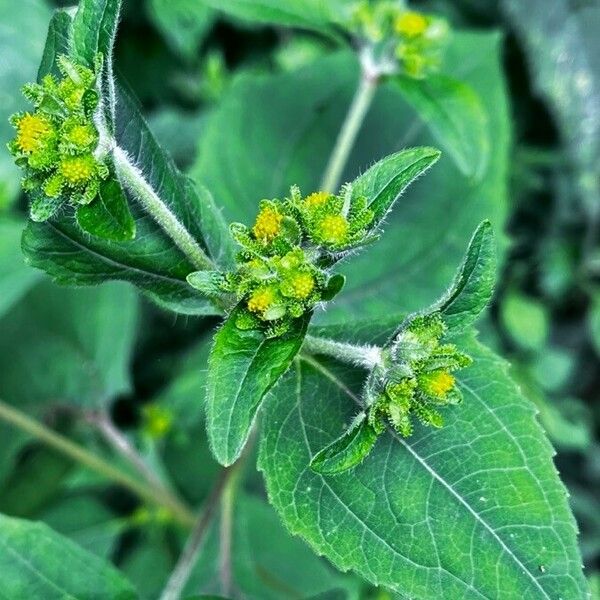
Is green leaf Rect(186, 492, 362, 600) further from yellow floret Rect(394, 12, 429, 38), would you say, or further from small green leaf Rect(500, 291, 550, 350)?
yellow floret Rect(394, 12, 429, 38)

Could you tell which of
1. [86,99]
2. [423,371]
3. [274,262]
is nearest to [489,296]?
[423,371]

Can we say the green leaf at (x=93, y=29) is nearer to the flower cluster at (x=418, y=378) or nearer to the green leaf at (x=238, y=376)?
the green leaf at (x=238, y=376)

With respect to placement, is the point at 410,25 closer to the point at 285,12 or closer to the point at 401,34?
the point at 401,34

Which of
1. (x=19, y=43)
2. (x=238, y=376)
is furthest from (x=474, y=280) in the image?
(x=19, y=43)

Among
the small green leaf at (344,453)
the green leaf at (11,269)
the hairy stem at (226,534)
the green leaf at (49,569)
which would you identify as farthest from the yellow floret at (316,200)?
the green leaf at (11,269)

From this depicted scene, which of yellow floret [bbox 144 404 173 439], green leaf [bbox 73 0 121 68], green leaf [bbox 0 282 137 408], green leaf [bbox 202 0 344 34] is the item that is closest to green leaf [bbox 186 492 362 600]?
yellow floret [bbox 144 404 173 439]

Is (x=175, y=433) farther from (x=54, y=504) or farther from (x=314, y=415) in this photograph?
(x=314, y=415)

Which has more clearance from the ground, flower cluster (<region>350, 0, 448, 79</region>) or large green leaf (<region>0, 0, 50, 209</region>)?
large green leaf (<region>0, 0, 50, 209</region>)

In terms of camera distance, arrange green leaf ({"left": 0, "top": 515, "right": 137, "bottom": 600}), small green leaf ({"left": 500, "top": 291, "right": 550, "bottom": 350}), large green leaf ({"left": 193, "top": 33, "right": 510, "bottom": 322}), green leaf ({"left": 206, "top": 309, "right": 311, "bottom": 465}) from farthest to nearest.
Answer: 1. small green leaf ({"left": 500, "top": 291, "right": 550, "bottom": 350})
2. large green leaf ({"left": 193, "top": 33, "right": 510, "bottom": 322})
3. green leaf ({"left": 0, "top": 515, "right": 137, "bottom": 600})
4. green leaf ({"left": 206, "top": 309, "right": 311, "bottom": 465})
